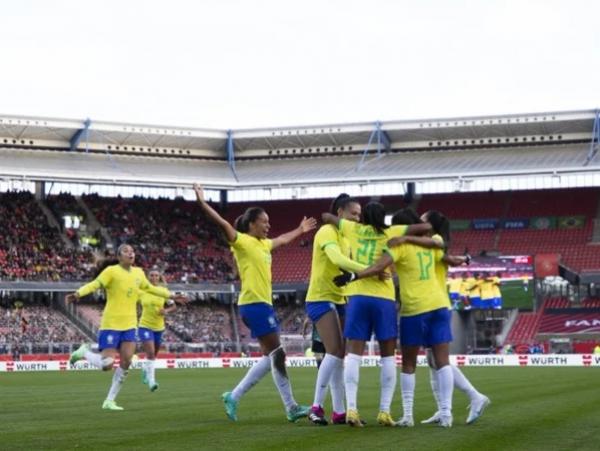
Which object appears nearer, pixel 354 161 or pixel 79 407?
pixel 79 407

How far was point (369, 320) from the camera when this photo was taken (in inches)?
487

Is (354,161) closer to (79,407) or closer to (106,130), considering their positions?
(106,130)

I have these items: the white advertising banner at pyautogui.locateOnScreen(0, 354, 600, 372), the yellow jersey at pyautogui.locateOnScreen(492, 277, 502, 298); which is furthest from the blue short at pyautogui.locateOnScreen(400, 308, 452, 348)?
the yellow jersey at pyautogui.locateOnScreen(492, 277, 502, 298)

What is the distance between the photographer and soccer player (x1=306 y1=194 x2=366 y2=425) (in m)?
12.8

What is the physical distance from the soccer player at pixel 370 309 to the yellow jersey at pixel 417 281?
0.17 metres

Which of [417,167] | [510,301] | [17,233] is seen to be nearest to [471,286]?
[510,301]

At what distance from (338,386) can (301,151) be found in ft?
197

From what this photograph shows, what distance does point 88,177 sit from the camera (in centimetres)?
6475

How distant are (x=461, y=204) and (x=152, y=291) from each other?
5537cm

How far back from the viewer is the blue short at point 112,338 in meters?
17.3

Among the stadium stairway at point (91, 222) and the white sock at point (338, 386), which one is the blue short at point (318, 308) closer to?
the white sock at point (338, 386)

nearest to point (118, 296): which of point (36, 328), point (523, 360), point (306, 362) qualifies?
point (523, 360)

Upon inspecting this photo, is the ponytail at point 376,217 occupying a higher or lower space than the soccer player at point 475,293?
lower

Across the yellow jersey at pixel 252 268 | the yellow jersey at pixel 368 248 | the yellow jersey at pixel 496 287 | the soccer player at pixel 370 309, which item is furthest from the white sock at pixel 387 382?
the yellow jersey at pixel 496 287
